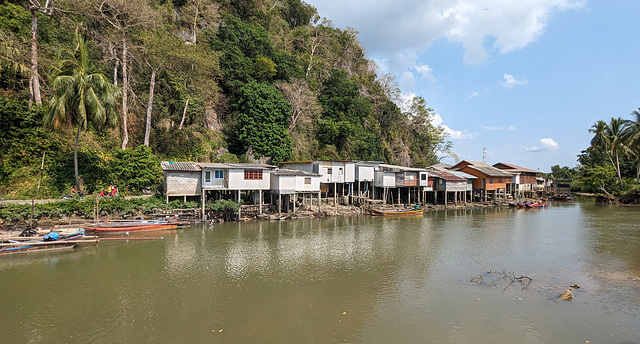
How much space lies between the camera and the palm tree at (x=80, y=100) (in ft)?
67.3

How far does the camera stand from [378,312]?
10.2 meters

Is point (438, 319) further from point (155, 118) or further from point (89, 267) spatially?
point (155, 118)

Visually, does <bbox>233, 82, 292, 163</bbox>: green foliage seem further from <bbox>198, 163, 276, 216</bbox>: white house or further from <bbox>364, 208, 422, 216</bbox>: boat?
<bbox>364, 208, 422, 216</bbox>: boat

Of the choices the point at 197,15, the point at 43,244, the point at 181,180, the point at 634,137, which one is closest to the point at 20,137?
the point at 43,244

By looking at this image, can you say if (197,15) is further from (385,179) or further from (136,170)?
(385,179)

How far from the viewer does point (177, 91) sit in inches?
1255

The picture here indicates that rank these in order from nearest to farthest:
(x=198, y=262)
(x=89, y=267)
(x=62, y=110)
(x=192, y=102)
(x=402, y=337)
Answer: (x=402, y=337) → (x=89, y=267) → (x=198, y=262) → (x=62, y=110) → (x=192, y=102)

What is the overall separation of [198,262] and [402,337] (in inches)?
405

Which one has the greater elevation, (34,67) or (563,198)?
(34,67)

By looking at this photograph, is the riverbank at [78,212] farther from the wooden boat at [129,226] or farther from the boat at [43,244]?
the boat at [43,244]

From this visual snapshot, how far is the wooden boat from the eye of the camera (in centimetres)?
1969

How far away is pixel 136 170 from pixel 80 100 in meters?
6.28

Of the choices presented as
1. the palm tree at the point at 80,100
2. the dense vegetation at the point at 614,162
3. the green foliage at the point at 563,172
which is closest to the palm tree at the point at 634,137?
the dense vegetation at the point at 614,162

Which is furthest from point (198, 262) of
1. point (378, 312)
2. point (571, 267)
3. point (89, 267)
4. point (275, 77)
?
point (275, 77)
